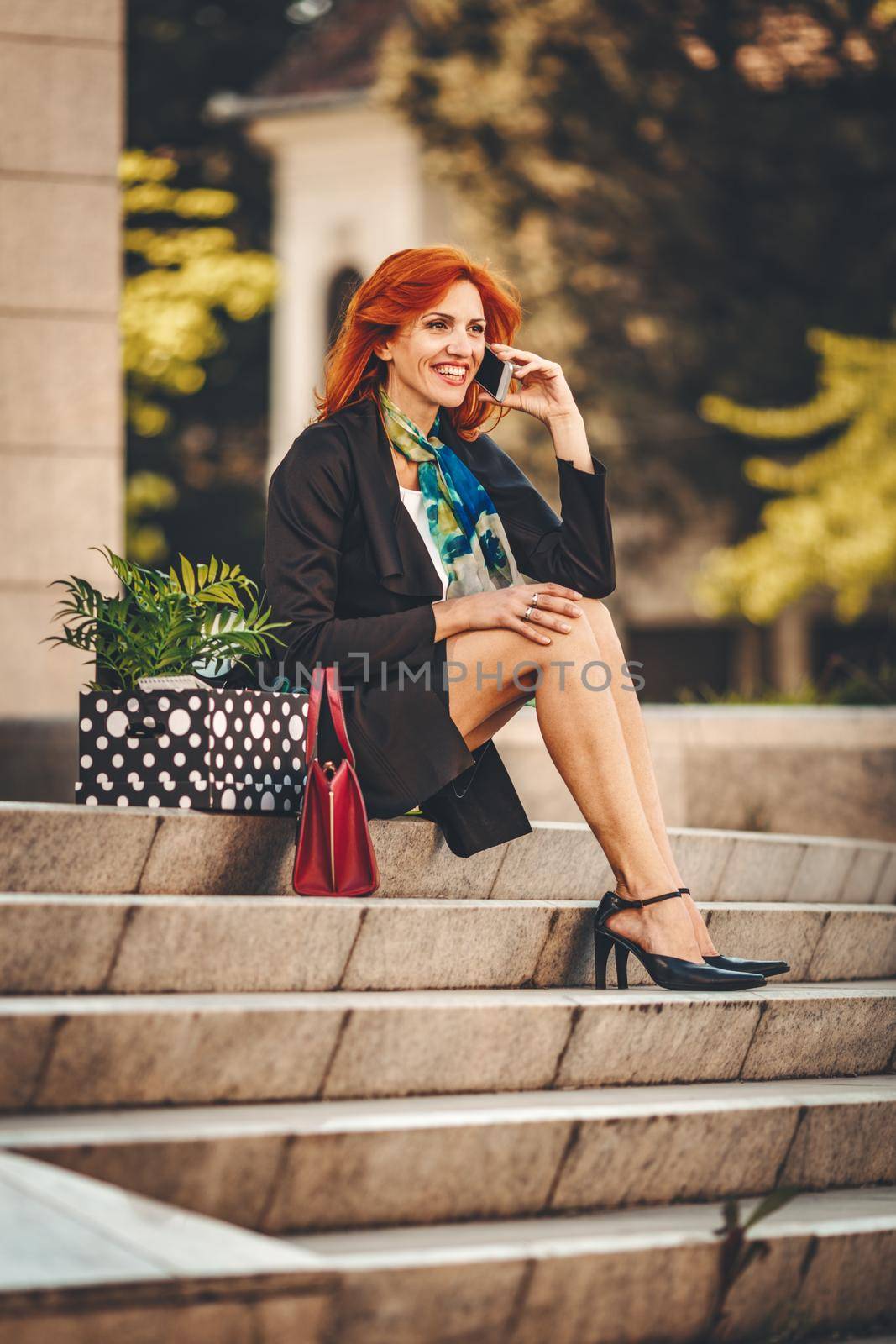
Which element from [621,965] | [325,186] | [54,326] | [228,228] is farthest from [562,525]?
[325,186]

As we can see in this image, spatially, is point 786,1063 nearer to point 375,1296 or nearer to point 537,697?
point 537,697

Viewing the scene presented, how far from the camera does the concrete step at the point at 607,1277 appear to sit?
130 inches

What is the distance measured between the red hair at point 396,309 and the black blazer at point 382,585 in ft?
0.29

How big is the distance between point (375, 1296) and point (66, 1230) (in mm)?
630

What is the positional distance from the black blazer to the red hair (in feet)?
0.29

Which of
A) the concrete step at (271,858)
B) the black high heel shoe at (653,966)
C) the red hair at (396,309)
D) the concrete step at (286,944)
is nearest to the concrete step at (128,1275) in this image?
the concrete step at (286,944)

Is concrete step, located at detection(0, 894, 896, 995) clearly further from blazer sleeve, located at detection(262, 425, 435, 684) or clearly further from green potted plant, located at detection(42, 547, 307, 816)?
blazer sleeve, located at detection(262, 425, 435, 684)

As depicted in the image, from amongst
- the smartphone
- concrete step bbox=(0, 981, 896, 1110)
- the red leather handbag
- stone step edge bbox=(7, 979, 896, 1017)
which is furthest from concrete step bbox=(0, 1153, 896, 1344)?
the smartphone

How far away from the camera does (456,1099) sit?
3939 mm

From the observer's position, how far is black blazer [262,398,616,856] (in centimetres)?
453

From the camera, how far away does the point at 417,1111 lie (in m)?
3.76

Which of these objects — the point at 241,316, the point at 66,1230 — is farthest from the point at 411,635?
the point at 241,316

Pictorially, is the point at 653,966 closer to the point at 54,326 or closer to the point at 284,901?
the point at 284,901

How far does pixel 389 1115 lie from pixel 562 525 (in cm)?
193
